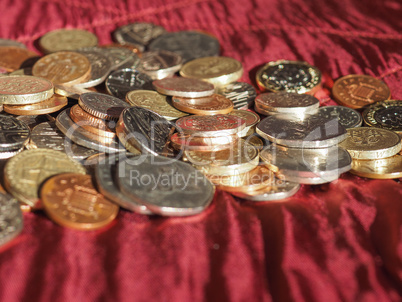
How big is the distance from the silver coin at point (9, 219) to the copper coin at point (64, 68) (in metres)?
0.66

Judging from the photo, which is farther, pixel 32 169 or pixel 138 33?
pixel 138 33

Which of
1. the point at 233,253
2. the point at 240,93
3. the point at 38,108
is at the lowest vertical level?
the point at 233,253

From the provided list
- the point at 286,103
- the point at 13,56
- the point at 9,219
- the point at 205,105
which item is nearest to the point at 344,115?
the point at 286,103

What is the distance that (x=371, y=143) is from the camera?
1479 millimetres

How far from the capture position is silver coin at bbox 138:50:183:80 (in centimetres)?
192

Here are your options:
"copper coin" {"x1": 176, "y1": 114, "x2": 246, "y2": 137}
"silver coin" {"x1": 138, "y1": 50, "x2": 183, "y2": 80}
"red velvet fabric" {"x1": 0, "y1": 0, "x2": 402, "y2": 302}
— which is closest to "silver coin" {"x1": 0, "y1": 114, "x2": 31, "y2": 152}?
"red velvet fabric" {"x1": 0, "y1": 0, "x2": 402, "y2": 302}

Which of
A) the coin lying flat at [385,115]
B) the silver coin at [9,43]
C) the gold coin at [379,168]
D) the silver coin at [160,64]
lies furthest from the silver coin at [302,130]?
the silver coin at [9,43]

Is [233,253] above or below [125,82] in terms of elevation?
below

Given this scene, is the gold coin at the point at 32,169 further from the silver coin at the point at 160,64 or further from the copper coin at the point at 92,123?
the silver coin at the point at 160,64

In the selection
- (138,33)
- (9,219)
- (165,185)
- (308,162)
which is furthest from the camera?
(138,33)

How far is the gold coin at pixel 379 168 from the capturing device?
138cm

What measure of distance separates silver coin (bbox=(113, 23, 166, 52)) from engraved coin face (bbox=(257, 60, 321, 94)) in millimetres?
663

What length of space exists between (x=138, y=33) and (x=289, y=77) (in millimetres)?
879

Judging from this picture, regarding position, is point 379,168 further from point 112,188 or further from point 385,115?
Answer: point 112,188
